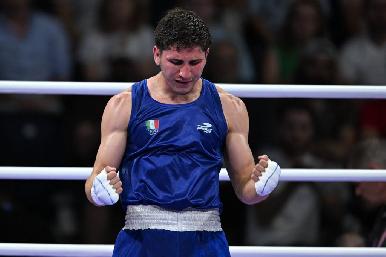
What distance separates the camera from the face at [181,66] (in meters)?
3.29

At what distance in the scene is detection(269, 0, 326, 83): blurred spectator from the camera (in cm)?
624

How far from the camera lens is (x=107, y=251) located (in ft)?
12.9

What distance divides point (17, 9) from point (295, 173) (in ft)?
8.55

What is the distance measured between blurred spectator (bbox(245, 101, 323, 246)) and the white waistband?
2199mm

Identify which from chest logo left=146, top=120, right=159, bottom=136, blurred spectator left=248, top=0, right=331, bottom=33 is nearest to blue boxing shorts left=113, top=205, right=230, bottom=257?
chest logo left=146, top=120, right=159, bottom=136

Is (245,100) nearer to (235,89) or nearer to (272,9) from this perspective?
(272,9)

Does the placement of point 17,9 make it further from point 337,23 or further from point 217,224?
point 217,224

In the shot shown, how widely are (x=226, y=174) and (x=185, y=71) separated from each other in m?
0.78

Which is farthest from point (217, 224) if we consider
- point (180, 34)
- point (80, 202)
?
point (80, 202)

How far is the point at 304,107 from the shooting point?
18.7 feet

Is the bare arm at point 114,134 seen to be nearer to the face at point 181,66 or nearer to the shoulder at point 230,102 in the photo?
the face at point 181,66

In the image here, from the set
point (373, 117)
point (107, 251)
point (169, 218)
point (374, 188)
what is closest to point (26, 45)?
point (373, 117)

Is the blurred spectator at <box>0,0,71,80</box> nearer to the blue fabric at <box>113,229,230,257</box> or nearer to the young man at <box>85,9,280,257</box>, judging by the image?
the young man at <box>85,9,280,257</box>

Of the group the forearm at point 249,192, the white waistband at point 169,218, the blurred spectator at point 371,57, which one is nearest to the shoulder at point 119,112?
the white waistband at point 169,218
